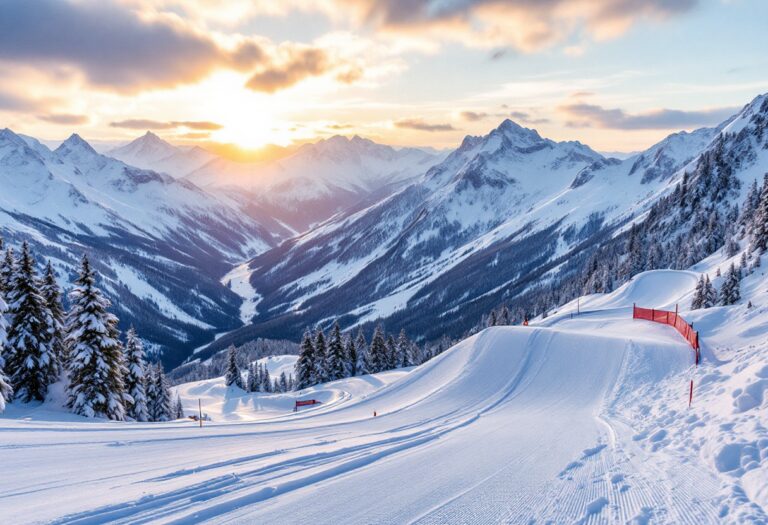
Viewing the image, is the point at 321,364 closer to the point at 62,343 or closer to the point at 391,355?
the point at 391,355

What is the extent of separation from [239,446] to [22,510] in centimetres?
→ 559

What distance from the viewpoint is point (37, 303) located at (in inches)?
1108

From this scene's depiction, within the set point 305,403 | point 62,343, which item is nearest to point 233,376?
point 305,403

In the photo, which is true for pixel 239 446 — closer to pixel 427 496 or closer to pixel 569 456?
pixel 427 496

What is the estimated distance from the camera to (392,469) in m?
10.2

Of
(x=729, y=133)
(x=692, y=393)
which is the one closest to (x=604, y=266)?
(x=729, y=133)

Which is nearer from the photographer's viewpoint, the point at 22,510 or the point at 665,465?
the point at 22,510

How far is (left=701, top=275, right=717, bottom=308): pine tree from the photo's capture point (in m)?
46.8

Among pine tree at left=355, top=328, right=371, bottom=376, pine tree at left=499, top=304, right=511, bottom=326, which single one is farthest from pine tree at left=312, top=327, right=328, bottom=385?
pine tree at left=499, top=304, right=511, bottom=326

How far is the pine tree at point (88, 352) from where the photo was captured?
26.9m

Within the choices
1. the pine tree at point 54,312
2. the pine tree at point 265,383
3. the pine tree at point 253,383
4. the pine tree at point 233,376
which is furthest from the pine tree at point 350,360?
the pine tree at point 54,312

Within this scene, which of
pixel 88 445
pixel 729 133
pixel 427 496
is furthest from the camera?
pixel 729 133

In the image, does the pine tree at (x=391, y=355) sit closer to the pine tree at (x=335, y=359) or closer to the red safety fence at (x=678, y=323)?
the pine tree at (x=335, y=359)

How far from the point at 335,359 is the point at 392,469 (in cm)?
5286
